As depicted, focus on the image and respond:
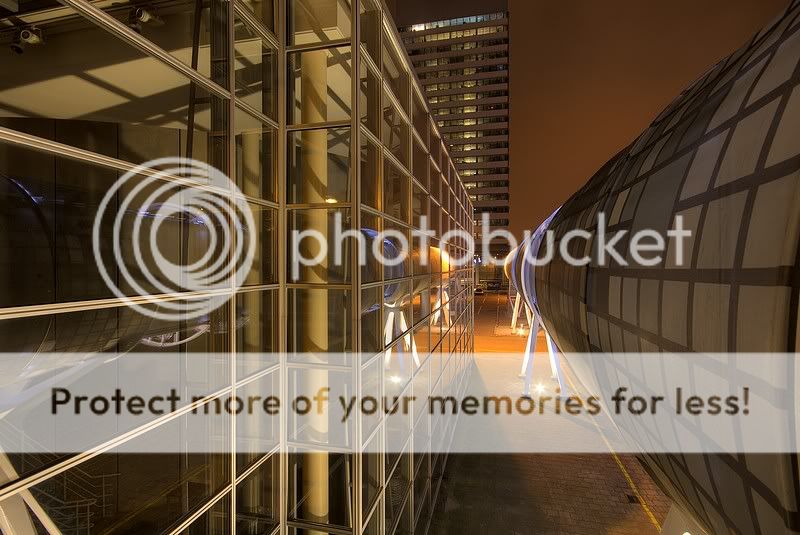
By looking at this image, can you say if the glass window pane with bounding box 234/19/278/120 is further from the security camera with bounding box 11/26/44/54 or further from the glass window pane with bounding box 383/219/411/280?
the glass window pane with bounding box 383/219/411/280

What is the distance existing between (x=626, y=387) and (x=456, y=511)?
8856 mm

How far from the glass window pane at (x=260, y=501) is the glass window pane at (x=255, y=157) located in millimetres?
2889

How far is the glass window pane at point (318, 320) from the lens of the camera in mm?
4406

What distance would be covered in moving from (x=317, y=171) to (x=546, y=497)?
8.65 metres

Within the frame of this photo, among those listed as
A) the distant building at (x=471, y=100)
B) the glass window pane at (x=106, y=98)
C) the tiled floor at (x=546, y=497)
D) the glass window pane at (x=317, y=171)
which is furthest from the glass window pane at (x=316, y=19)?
the distant building at (x=471, y=100)

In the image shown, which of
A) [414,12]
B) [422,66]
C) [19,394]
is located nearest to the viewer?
[19,394]

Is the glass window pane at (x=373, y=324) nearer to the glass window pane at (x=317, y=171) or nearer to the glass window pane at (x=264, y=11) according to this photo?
the glass window pane at (x=317, y=171)

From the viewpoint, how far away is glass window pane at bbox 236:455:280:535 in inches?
169

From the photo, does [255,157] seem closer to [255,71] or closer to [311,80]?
[255,71]

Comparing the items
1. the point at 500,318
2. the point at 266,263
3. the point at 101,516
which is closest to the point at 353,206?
the point at 266,263

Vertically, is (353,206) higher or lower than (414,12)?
Answer: lower

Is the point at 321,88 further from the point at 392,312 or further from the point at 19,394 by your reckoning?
the point at 19,394

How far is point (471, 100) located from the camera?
5691cm

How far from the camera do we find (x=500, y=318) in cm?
3002
